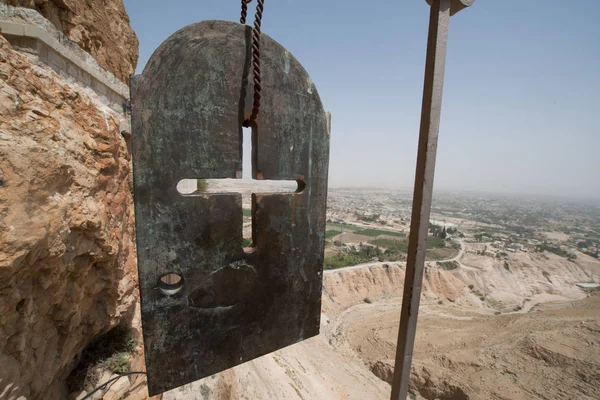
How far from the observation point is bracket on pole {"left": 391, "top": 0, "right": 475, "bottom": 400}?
1.41 meters

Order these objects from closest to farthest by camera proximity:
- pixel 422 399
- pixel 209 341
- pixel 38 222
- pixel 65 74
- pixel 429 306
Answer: pixel 209 341
pixel 38 222
pixel 65 74
pixel 422 399
pixel 429 306

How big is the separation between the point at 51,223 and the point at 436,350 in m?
16.9

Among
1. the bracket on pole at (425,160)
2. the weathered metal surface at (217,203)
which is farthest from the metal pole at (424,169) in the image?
the weathered metal surface at (217,203)

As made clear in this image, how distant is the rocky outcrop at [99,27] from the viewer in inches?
150

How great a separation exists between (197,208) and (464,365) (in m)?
15.3

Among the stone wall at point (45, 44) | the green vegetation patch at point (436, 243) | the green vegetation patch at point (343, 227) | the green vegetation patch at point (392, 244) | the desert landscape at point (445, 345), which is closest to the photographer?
the stone wall at point (45, 44)

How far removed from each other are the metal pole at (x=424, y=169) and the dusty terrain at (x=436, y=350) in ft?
18.8

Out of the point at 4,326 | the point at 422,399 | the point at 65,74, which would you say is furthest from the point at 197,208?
the point at 422,399

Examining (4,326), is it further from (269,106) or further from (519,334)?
(519,334)

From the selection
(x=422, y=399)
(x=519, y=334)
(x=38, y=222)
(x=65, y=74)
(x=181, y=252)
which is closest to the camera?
(x=181, y=252)

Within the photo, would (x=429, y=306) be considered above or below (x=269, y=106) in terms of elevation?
below

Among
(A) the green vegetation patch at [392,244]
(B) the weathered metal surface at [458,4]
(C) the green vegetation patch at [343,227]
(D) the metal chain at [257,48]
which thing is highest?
(B) the weathered metal surface at [458,4]

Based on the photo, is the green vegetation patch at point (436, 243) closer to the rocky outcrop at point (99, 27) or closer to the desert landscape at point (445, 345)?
the desert landscape at point (445, 345)

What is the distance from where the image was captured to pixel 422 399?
1147cm
